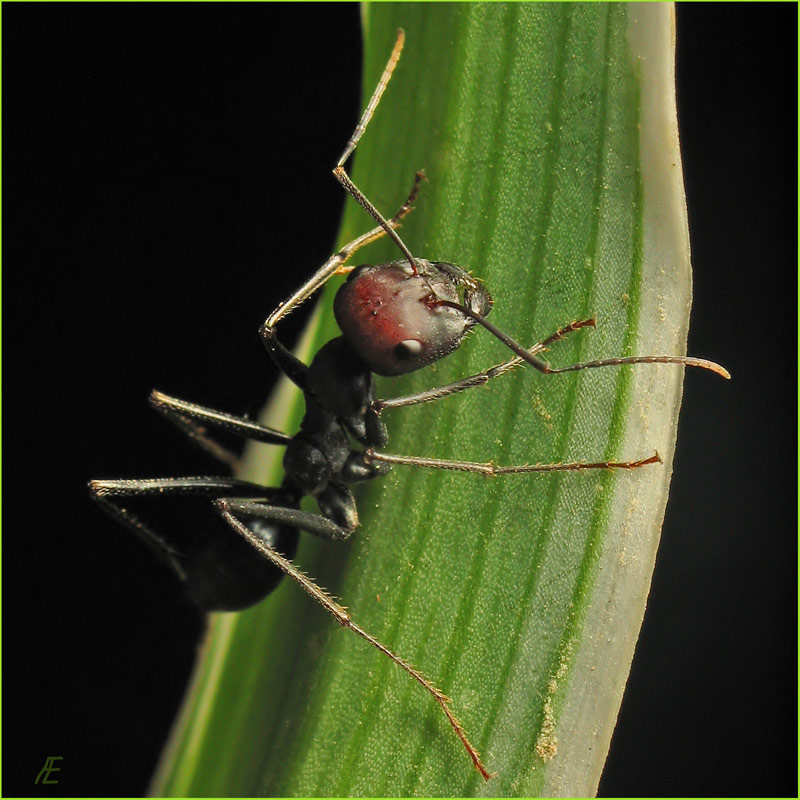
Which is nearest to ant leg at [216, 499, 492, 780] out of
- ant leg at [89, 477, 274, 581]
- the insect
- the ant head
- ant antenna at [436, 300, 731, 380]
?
the insect

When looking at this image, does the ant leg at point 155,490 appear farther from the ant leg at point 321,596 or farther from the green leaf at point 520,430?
the green leaf at point 520,430

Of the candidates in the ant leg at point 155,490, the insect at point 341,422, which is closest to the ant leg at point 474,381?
the insect at point 341,422

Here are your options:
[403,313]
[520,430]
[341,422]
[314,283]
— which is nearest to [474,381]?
[520,430]

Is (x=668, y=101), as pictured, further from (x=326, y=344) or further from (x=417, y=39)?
(x=326, y=344)

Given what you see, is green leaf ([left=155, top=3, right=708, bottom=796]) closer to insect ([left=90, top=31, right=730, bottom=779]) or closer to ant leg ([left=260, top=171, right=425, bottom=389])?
insect ([left=90, top=31, right=730, bottom=779])

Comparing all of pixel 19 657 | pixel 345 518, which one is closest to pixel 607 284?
pixel 345 518
